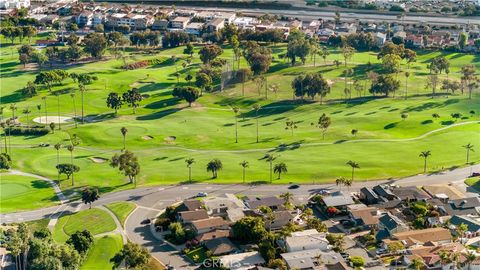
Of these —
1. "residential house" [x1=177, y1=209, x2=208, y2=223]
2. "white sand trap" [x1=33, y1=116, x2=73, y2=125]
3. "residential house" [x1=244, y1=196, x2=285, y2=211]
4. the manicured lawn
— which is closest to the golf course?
"white sand trap" [x1=33, y1=116, x2=73, y2=125]

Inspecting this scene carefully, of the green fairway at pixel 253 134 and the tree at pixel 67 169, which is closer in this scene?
the tree at pixel 67 169

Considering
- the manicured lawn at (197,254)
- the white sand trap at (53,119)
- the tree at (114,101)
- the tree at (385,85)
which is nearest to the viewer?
the manicured lawn at (197,254)

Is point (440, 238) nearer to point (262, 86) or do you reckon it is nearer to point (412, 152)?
point (412, 152)

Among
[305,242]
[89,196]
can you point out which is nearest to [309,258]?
[305,242]

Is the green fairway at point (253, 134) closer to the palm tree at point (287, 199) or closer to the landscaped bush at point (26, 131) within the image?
the landscaped bush at point (26, 131)

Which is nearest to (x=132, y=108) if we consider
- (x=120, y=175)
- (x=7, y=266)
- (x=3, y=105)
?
(x=3, y=105)

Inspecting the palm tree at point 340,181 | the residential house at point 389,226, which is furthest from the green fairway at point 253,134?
Answer: the residential house at point 389,226
